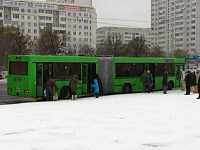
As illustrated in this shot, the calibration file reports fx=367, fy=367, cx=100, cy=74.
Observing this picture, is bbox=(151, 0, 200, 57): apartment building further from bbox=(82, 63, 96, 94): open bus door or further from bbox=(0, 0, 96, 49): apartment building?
bbox=(82, 63, 96, 94): open bus door

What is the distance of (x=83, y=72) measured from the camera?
22.8 m

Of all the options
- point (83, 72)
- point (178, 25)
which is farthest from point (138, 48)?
point (178, 25)

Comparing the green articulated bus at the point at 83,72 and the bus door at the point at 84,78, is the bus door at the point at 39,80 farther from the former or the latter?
the bus door at the point at 84,78

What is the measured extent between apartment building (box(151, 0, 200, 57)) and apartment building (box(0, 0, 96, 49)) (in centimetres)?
3564

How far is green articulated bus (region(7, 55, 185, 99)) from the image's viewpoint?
20.2 metres

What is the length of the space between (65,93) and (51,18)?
351 ft

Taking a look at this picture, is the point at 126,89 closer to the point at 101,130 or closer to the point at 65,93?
the point at 65,93

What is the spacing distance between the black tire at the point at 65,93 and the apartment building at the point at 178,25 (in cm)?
12996

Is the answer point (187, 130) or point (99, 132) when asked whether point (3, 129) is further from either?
point (187, 130)

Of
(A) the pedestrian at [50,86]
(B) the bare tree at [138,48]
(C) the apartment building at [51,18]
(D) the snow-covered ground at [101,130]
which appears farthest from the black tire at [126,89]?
(C) the apartment building at [51,18]

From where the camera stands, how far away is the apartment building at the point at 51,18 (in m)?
119

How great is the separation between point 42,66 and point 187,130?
12.1 meters

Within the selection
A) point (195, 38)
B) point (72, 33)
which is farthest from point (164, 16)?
point (72, 33)

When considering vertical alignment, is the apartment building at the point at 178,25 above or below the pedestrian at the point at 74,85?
A: above
